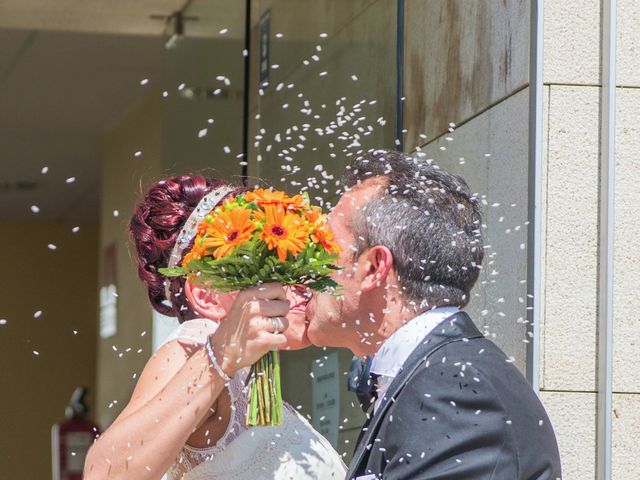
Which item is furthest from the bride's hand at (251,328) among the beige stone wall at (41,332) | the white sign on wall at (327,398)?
the beige stone wall at (41,332)

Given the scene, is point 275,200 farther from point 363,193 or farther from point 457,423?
point 457,423

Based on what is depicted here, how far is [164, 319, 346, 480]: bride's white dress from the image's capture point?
290 centimetres

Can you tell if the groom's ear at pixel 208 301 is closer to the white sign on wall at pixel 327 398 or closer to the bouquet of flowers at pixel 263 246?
the bouquet of flowers at pixel 263 246

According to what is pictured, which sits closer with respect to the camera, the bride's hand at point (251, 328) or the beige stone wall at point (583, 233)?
the bride's hand at point (251, 328)

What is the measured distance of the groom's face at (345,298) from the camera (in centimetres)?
292

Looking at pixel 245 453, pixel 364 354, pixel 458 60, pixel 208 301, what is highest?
pixel 458 60

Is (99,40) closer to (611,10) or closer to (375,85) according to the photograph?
(375,85)

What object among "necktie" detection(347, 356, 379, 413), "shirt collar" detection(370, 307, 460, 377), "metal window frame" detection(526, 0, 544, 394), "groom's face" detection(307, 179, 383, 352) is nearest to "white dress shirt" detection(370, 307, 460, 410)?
"shirt collar" detection(370, 307, 460, 377)

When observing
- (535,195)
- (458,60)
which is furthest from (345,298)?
(458,60)

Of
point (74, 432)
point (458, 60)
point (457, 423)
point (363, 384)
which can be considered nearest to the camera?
point (457, 423)

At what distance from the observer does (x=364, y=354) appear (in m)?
2.96

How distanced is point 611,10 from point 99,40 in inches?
113

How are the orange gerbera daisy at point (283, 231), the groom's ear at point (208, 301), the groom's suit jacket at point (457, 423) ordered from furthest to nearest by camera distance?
1. the groom's ear at point (208, 301)
2. the orange gerbera daisy at point (283, 231)
3. the groom's suit jacket at point (457, 423)

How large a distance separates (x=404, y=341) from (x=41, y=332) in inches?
180
